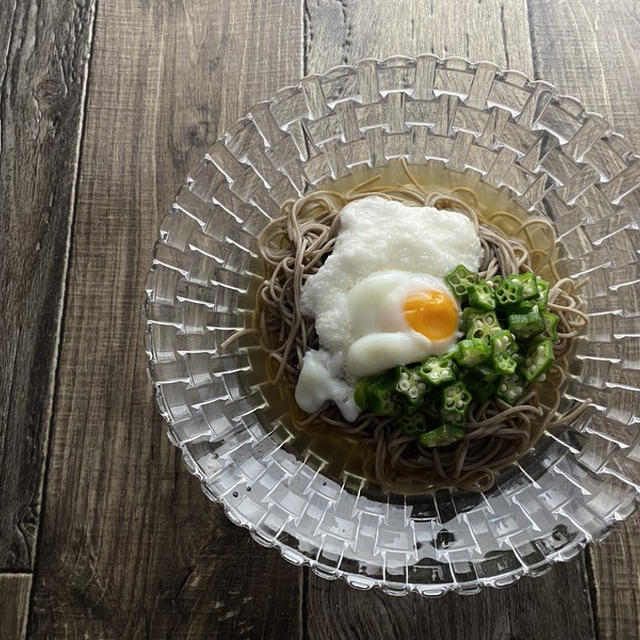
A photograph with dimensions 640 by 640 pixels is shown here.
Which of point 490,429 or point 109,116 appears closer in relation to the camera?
point 490,429

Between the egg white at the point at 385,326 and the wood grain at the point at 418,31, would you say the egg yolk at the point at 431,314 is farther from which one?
the wood grain at the point at 418,31

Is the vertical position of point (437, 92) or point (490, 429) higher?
point (437, 92)

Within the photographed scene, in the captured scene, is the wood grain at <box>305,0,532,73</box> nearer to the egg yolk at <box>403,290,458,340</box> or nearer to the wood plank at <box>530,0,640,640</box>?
the wood plank at <box>530,0,640,640</box>

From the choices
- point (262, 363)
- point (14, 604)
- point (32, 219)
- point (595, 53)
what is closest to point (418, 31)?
point (595, 53)

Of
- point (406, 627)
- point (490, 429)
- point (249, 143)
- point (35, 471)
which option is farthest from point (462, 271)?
point (35, 471)

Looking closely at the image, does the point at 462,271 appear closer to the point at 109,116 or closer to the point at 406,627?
the point at 406,627

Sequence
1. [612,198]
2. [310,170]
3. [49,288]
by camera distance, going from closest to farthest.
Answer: [612,198], [310,170], [49,288]

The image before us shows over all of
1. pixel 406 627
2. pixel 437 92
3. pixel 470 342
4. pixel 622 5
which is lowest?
pixel 406 627
